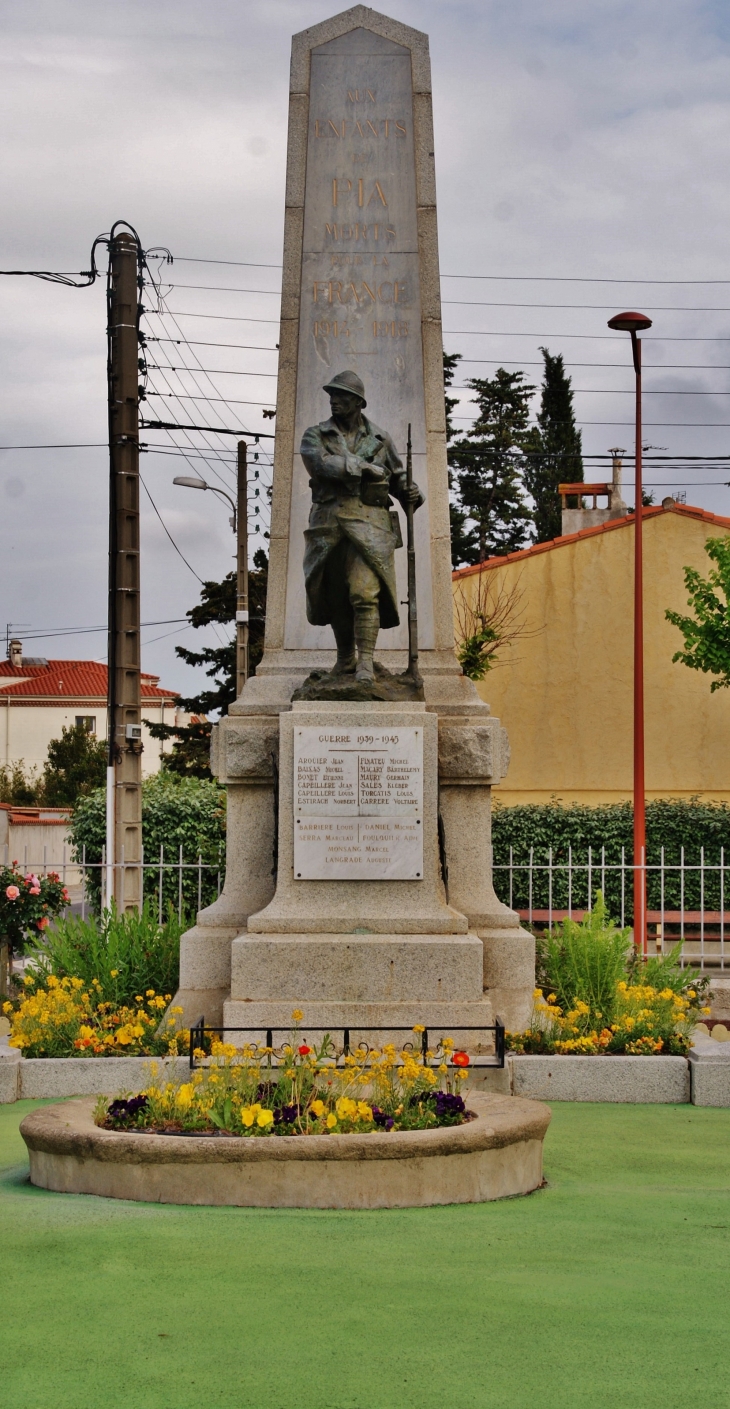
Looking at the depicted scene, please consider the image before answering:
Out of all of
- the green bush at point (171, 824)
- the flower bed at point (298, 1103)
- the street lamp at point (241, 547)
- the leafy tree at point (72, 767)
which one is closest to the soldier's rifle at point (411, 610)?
the flower bed at point (298, 1103)

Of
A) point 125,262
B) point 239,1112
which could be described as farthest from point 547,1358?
point 125,262

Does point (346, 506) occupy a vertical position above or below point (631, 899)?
above

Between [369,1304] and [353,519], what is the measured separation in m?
4.94

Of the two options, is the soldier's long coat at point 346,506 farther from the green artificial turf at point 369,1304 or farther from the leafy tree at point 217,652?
the leafy tree at point 217,652

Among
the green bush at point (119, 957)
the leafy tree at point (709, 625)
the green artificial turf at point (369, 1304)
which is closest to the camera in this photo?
the green artificial turf at point (369, 1304)

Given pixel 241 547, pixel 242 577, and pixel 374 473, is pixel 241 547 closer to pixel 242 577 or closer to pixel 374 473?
pixel 242 577

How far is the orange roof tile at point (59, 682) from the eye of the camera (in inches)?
2837

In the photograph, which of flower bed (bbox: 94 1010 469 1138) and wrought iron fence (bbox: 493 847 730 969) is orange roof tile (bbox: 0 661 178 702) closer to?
wrought iron fence (bbox: 493 847 730 969)

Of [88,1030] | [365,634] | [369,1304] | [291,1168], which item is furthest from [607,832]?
[369,1304]

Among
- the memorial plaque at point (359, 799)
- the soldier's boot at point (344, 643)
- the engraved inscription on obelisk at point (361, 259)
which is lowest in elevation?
the memorial plaque at point (359, 799)

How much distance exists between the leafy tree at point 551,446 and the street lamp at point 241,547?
59.2 ft

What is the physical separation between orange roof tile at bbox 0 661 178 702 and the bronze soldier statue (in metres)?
62.2

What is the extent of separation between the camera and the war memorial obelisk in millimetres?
8141

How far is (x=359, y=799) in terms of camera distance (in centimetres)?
848
